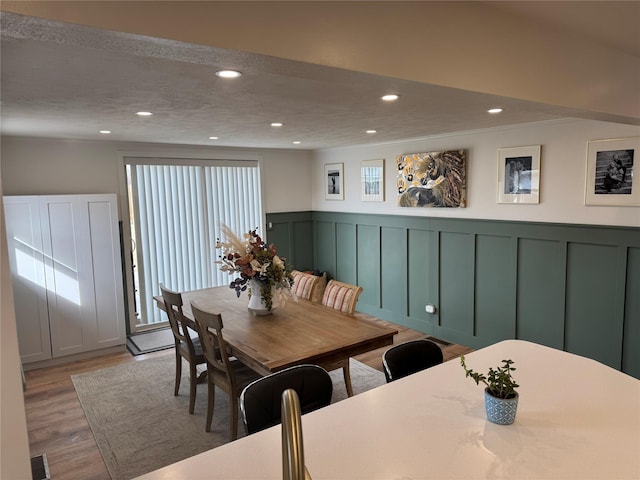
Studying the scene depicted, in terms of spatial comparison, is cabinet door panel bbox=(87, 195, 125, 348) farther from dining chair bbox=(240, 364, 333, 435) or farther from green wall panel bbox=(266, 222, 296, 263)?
dining chair bbox=(240, 364, 333, 435)

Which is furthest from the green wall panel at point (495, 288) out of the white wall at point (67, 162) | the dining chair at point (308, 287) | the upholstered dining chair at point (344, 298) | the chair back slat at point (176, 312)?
the white wall at point (67, 162)

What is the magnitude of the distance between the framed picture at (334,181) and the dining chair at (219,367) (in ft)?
11.7

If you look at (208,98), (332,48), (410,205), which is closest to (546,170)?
(410,205)

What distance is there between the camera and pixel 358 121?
12.2 ft

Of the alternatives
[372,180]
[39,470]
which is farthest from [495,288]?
[39,470]

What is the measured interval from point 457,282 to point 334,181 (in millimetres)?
2416

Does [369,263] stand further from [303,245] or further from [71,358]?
[71,358]

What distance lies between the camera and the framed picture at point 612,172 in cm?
339

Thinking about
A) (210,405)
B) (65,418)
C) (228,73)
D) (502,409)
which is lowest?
(65,418)

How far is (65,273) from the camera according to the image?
14.5ft

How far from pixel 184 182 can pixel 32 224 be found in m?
1.85

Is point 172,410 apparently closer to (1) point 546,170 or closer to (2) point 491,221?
(2) point 491,221

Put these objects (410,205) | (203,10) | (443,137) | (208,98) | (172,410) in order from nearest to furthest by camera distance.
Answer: (203,10)
(208,98)
(172,410)
(443,137)
(410,205)

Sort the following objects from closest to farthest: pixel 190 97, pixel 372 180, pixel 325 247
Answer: pixel 190 97 → pixel 372 180 → pixel 325 247
